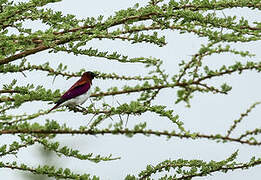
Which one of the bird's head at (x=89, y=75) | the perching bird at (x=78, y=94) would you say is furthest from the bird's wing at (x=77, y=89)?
the bird's head at (x=89, y=75)

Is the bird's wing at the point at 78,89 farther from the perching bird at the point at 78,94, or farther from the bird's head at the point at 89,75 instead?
the bird's head at the point at 89,75

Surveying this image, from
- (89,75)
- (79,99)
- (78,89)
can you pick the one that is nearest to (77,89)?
(78,89)

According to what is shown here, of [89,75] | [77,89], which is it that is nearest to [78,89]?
[77,89]

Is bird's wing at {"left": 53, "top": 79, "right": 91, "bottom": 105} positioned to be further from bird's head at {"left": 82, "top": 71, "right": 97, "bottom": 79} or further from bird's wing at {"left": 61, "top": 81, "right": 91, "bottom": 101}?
A: bird's head at {"left": 82, "top": 71, "right": 97, "bottom": 79}

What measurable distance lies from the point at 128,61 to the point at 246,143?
2.07m

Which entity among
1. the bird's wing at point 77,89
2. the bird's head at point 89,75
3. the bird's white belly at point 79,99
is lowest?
the bird's white belly at point 79,99

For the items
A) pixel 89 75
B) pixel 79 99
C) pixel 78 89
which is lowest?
pixel 79 99

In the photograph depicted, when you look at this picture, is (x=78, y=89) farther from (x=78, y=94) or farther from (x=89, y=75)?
(x=89, y=75)

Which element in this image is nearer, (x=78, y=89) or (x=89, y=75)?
(x=78, y=89)

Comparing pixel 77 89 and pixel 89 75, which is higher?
pixel 89 75

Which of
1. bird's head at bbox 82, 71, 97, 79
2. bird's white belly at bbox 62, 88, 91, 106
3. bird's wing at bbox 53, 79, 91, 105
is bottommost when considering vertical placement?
bird's white belly at bbox 62, 88, 91, 106

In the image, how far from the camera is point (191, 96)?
10.3ft

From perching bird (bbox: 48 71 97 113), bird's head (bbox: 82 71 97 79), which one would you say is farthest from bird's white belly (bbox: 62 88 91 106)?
bird's head (bbox: 82 71 97 79)

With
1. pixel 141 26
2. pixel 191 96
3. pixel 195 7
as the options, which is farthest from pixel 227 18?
pixel 191 96
